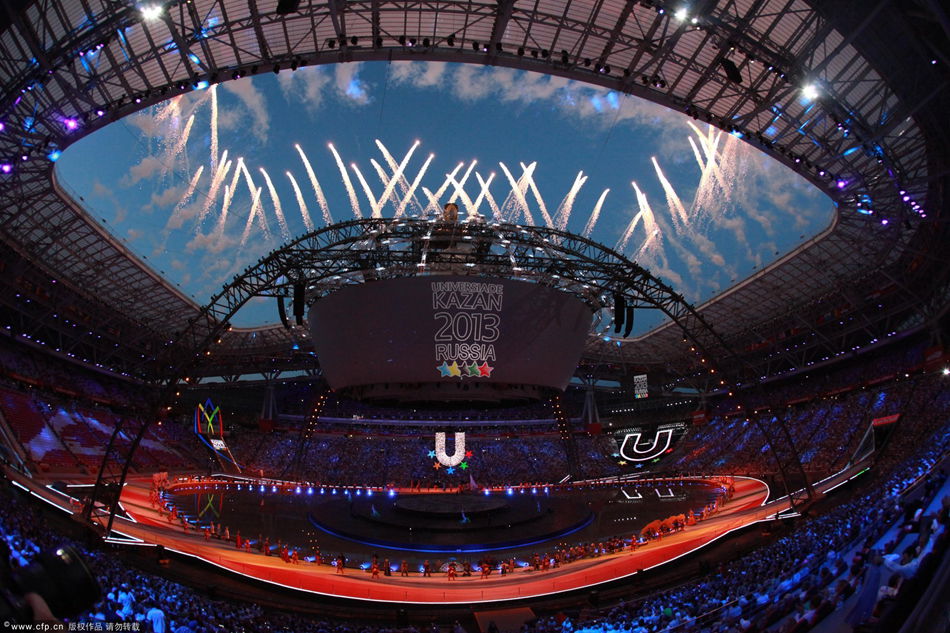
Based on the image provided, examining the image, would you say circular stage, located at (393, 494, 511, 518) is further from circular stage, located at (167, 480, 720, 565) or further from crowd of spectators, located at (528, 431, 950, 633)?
crowd of spectators, located at (528, 431, 950, 633)

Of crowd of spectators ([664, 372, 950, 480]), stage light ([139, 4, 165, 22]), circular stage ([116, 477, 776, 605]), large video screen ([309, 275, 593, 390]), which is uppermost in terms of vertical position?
stage light ([139, 4, 165, 22])

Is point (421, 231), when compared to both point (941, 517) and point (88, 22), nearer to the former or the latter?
point (88, 22)

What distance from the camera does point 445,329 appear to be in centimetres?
3634

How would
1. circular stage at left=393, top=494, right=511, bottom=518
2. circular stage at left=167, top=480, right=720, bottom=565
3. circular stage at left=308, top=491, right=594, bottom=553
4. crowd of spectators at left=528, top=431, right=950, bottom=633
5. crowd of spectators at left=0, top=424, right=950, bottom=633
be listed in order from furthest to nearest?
1. circular stage at left=393, top=494, right=511, bottom=518
2. circular stage at left=308, top=491, right=594, bottom=553
3. circular stage at left=167, top=480, right=720, bottom=565
4. crowd of spectators at left=0, top=424, right=950, bottom=633
5. crowd of spectators at left=528, top=431, right=950, bottom=633

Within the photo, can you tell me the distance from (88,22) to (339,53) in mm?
7924

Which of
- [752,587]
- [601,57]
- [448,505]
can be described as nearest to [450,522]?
[448,505]

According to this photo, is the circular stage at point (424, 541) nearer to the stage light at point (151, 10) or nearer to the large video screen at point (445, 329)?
the large video screen at point (445, 329)

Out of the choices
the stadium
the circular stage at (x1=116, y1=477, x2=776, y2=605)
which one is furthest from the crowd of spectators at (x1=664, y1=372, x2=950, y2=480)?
the circular stage at (x1=116, y1=477, x2=776, y2=605)

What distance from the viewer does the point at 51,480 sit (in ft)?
101

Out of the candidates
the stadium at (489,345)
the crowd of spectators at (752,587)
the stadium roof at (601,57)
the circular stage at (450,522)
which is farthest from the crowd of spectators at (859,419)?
the crowd of spectators at (752,587)

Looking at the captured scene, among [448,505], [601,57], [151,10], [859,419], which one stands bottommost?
[448,505]

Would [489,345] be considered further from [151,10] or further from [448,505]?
[151,10]

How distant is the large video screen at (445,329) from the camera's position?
1431 inches

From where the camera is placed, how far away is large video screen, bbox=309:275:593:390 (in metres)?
36.3
